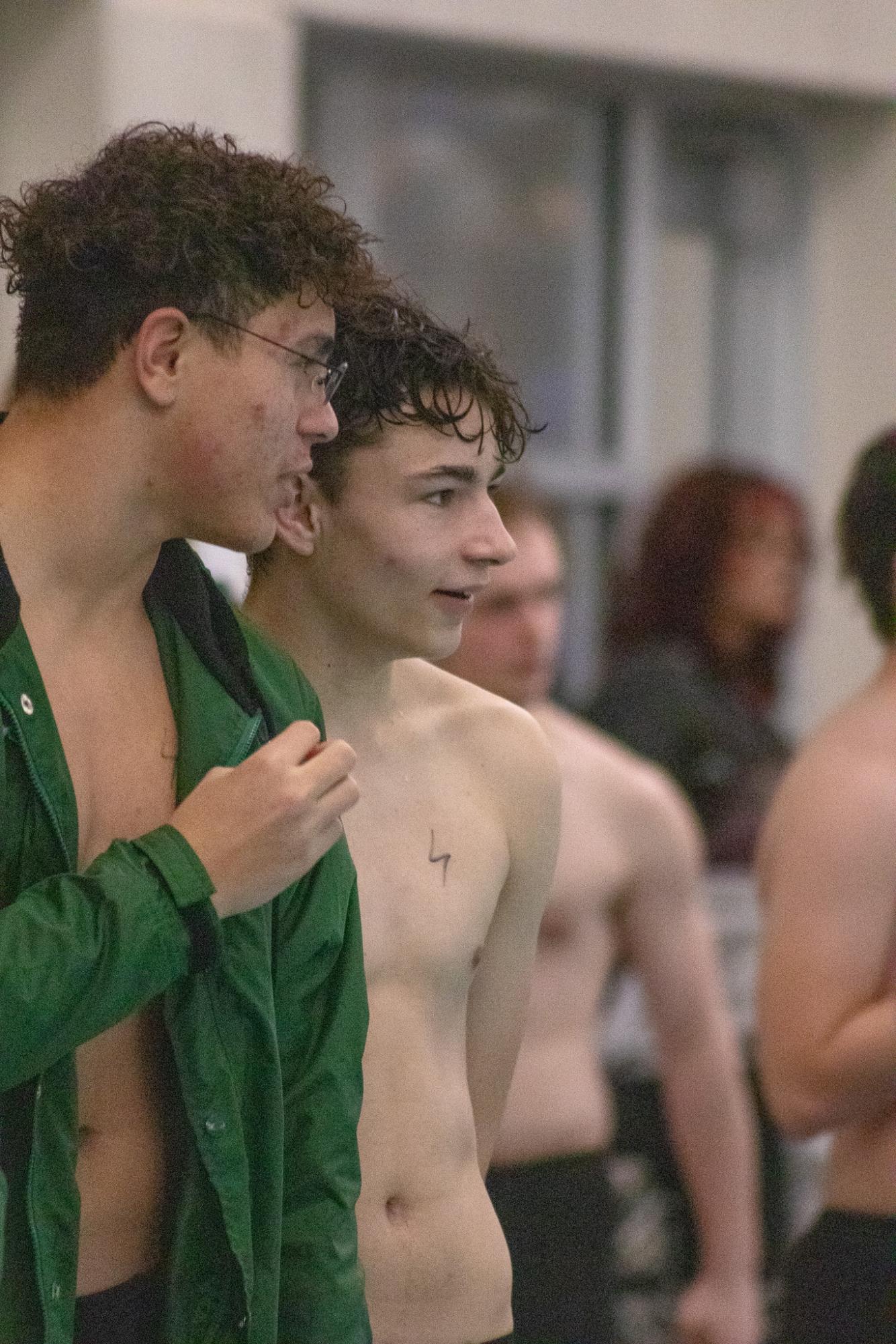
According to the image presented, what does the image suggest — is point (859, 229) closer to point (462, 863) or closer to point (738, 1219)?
point (738, 1219)

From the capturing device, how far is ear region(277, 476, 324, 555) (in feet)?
7.68

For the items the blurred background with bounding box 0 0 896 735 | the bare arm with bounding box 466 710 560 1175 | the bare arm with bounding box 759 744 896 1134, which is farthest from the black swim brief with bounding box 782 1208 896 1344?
the blurred background with bounding box 0 0 896 735

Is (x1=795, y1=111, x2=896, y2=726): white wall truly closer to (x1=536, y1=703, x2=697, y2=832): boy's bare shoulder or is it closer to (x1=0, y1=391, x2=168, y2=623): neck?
(x1=536, y1=703, x2=697, y2=832): boy's bare shoulder

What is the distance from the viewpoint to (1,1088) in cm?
184

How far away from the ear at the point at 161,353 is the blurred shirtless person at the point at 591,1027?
195 centimetres

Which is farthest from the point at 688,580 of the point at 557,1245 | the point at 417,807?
the point at 417,807

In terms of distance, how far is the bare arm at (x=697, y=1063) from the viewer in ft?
13.4

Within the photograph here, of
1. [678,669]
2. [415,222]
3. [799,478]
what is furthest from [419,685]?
[799,478]

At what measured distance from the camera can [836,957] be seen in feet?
9.48

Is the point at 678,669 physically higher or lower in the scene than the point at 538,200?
lower

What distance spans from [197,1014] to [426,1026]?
1.39 feet

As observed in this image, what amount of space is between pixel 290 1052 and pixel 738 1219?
2.28 metres

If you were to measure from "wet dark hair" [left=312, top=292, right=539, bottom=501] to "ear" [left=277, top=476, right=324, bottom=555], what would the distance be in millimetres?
13

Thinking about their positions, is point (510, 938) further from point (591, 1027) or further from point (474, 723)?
point (591, 1027)
